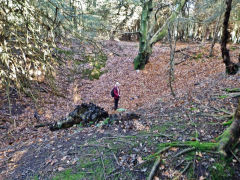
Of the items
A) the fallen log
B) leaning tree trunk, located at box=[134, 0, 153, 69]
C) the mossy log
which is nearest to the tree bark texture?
the mossy log

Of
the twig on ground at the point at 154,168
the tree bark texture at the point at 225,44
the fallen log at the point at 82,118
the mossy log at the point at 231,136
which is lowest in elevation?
the fallen log at the point at 82,118

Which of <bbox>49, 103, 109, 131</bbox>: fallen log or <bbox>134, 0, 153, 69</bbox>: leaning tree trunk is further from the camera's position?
<bbox>134, 0, 153, 69</bbox>: leaning tree trunk

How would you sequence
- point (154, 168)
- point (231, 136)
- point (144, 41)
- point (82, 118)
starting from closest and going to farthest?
point (231, 136), point (154, 168), point (82, 118), point (144, 41)

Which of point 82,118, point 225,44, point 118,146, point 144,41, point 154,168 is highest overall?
point 144,41

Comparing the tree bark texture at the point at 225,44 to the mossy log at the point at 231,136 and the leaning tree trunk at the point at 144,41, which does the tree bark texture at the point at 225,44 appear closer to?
the mossy log at the point at 231,136

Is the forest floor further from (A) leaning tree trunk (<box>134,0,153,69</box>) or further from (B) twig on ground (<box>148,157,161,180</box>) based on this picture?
(A) leaning tree trunk (<box>134,0,153,69</box>)

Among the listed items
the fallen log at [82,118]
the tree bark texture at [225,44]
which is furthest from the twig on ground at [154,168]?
the tree bark texture at [225,44]

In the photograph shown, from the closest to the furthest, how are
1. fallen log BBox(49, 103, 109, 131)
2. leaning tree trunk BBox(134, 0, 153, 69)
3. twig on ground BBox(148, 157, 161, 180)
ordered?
1. twig on ground BBox(148, 157, 161, 180)
2. fallen log BBox(49, 103, 109, 131)
3. leaning tree trunk BBox(134, 0, 153, 69)

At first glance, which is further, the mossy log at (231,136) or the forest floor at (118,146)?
the forest floor at (118,146)

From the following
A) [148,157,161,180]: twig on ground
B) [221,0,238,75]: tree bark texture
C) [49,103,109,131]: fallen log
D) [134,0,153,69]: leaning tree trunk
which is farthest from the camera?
[134,0,153,69]: leaning tree trunk

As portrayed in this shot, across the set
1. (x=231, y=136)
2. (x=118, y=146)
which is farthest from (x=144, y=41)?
(x=231, y=136)

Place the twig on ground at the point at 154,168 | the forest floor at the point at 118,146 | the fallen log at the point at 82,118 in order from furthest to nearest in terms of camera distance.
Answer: the fallen log at the point at 82,118, the forest floor at the point at 118,146, the twig on ground at the point at 154,168

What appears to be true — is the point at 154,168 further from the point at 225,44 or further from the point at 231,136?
the point at 225,44

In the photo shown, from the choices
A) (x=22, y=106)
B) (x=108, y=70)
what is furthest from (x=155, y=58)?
(x=22, y=106)
